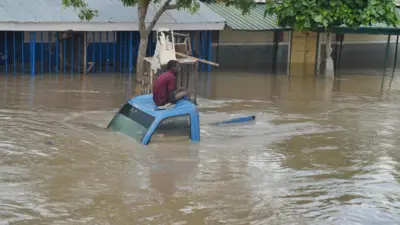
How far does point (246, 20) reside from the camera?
2328cm

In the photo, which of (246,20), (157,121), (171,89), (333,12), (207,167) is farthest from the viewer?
(246,20)

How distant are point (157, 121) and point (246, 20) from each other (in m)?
14.6

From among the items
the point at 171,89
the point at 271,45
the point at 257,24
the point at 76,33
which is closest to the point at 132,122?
the point at 171,89

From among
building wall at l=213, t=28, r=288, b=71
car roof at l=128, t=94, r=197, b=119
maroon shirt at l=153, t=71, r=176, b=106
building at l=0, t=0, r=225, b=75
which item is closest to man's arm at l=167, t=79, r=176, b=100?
maroon shirt at l=153, t=71, r=176, b=106

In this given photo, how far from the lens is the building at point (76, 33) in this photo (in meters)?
18.7

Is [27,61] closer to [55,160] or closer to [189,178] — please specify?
[55,160]

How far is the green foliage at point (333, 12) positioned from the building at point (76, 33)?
105 inches

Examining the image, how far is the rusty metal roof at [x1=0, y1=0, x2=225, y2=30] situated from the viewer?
1847 centimetres

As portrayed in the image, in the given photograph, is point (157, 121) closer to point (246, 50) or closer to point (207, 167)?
point (207, 167)

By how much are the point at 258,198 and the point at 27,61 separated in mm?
17027

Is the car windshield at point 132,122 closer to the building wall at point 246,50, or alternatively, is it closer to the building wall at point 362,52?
the building wall at point 246,50

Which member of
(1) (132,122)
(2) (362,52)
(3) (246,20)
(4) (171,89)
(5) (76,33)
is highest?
(3) (246,20)

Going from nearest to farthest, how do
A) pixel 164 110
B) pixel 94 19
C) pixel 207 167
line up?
pixel 207 167, pixel 164 110, pixel 94 19

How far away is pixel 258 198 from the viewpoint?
768cm
